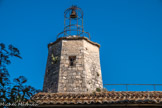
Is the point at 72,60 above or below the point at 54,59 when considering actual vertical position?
below

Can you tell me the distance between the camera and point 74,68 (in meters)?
11.0

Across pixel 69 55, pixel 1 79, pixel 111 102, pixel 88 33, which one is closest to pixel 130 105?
pixel 111 102

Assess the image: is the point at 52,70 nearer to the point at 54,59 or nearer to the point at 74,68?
the point at 54,59

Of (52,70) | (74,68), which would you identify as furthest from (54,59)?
(74,68)

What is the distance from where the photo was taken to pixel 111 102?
239 inches

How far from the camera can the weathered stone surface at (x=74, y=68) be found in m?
10.4

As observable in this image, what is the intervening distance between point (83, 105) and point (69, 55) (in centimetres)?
566

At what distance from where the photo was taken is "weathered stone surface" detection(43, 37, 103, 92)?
34.1ft

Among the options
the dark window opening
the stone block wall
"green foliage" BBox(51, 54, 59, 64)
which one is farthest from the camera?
"green foliage" BBox(51, 54, 59, 64)

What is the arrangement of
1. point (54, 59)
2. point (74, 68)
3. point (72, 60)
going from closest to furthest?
point (74, 68) → point (72, 60) → point (54, 59)

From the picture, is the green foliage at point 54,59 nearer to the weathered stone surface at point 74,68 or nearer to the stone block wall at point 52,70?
the stone block wall at point 52,70

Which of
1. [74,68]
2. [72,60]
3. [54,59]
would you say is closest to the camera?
[74,68]

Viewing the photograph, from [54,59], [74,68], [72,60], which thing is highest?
[54,59]

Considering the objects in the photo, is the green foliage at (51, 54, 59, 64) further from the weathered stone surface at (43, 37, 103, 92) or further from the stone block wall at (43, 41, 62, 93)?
the weathered stone surface at (43, 37, 103, 92)
